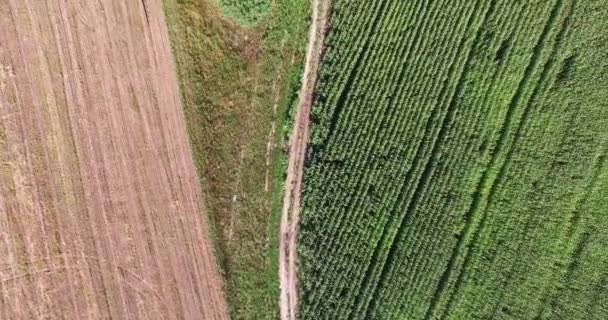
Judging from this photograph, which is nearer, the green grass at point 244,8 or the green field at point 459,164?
the green field at point 459,164

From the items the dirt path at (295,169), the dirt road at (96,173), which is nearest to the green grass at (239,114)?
the dirt path at (295,169)

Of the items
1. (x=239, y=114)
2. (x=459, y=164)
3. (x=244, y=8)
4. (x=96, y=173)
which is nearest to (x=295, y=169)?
(x=239, y=114)

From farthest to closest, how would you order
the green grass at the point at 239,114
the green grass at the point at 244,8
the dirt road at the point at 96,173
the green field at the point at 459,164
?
the green grass at the point at 244,8, the green grass at the point at 239,114, the dirt road at the point at 96,173, the green field at the point at 459,164

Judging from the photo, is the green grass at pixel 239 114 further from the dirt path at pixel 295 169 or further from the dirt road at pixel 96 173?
the dirt road at pixel 96 173

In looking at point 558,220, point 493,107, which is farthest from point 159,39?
point 558,220

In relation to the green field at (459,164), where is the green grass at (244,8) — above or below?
above

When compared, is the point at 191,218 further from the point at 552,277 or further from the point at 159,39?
the point at 552,277
